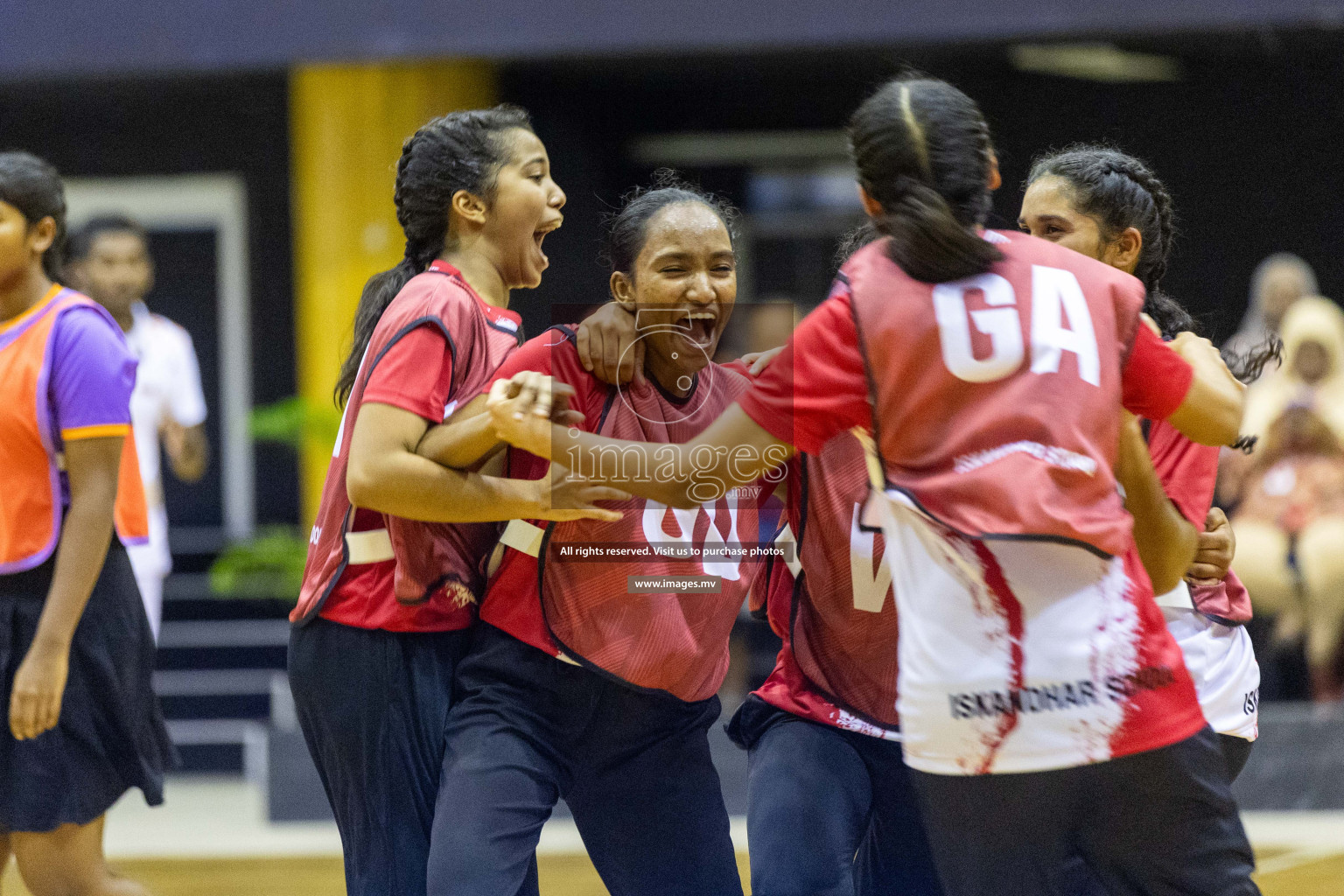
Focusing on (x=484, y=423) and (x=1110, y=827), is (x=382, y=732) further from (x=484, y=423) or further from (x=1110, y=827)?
(x=1110, y=827)

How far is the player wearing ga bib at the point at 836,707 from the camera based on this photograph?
2.60 meters

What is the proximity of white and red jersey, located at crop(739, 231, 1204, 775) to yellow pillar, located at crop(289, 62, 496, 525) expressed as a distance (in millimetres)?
5512

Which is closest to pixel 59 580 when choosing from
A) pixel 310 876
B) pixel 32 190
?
pixel 32 190

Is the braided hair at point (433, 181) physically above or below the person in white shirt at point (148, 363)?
above

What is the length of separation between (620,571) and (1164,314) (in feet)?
3.55

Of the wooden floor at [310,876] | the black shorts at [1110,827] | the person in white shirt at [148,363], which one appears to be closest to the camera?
the black shorts at [1110,827]

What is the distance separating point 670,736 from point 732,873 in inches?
10.9

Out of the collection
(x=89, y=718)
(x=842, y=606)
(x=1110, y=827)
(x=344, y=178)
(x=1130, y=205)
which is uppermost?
(x=344, y=178)

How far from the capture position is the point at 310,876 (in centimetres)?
510

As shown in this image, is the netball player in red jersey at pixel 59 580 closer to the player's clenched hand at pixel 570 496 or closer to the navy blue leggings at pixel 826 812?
the player's clenched hand at pixel 570 496

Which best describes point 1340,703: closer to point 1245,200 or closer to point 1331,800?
point 1331,800

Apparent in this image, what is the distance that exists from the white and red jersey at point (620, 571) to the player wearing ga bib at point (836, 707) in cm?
14

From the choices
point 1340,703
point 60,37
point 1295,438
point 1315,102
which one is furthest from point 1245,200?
point 60,37

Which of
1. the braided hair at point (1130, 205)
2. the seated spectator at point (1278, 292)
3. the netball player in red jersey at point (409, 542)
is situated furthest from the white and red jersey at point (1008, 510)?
the seated spectator at point (1278, 292)
